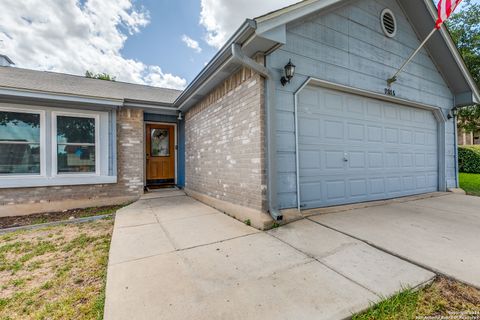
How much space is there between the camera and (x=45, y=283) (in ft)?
7.15

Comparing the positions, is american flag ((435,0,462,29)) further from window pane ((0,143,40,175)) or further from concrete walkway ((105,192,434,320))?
window pane ((0,143,40,175))

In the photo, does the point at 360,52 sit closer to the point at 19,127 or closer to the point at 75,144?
the point at 75,144

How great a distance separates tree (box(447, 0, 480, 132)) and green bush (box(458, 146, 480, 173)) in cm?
247

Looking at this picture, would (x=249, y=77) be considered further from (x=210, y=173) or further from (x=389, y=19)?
(x=389, y=19)

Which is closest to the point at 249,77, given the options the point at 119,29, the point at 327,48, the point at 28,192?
the point at 327,48

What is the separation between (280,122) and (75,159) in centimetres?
549

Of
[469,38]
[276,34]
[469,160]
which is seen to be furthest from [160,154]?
[469,160]

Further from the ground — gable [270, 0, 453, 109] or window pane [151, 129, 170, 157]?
gable [270, 0, 453, 109]

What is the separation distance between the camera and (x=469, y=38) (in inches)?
365

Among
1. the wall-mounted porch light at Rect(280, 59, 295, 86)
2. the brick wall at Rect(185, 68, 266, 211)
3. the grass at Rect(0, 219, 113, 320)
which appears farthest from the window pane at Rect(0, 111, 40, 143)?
the wall-mounted porch light at Rect(280, 59, 295, 86)

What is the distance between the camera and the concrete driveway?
7.20 ft

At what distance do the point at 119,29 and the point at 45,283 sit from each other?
1281cm

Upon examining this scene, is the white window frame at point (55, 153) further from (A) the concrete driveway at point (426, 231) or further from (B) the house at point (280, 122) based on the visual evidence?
(A) the concrete driveway at point (426, 231)

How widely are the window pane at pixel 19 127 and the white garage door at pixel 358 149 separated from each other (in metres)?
6.32
